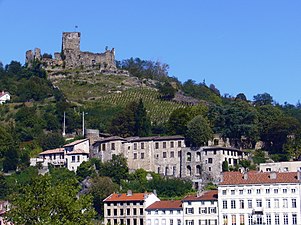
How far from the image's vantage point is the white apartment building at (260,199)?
8481cm

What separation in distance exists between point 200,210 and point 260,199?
576 cm

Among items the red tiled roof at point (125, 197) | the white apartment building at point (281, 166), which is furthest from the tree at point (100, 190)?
the white apartment building at point (281, 166)

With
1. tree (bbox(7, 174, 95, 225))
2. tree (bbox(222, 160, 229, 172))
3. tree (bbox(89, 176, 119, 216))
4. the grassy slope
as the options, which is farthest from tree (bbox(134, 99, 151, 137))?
tree (bbox(7, 174, 95, 225))

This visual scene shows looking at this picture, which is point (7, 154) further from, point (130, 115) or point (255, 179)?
point (255, 179)

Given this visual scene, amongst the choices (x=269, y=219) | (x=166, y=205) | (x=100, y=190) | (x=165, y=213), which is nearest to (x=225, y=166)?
(x=166, y=205)

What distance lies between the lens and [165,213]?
87.9 m

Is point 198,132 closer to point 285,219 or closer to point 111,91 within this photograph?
point 285,219

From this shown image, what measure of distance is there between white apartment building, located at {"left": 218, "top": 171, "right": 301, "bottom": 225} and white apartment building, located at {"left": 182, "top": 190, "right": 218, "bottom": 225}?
0.75 m

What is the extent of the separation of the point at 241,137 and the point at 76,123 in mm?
24563

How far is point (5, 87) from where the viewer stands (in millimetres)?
145375

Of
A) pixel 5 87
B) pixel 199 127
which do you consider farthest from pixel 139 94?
pixel 199 127

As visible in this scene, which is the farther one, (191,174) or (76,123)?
(76,123)

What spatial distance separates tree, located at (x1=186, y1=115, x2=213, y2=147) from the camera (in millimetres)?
100812

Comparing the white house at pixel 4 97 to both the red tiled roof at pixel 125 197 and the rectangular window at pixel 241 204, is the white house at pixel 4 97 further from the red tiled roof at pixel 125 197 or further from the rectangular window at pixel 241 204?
→ the rectangular window at pixel 241 204
